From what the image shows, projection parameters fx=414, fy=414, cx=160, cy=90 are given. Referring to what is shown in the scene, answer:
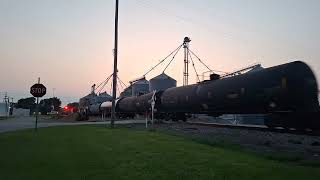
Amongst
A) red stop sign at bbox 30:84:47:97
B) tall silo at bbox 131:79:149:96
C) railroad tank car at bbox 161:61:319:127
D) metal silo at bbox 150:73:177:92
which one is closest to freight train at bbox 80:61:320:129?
railroad tank car at bbox 161:61:319:127

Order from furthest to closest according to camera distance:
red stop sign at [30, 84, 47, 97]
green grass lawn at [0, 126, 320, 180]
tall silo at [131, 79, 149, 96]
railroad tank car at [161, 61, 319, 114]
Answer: tall silo at [131, 79, 149, 96] < red stop sign at [30, 84, 47, 97] < railroad tank car at [161, 61, 319, 114] < green grass lawn at [0, 126, 320, 180]

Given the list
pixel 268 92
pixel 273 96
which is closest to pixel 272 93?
pixel 273 96

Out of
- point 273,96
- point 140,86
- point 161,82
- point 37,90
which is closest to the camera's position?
point 273,96

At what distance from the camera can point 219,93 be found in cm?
2859

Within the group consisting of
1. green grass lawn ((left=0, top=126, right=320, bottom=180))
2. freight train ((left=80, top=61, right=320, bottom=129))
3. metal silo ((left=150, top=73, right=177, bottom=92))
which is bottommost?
green grass lawn ((left=0, top=126, right=320, bottom=180))

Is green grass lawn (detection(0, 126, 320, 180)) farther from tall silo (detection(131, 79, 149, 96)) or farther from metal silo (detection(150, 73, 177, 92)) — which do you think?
tall silo (detection(131, 79, 149, 96))

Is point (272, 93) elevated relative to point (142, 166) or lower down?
elevated

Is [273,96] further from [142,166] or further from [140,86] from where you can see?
[140,86]

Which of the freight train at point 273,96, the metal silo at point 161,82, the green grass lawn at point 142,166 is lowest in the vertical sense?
the green grass lawn at point 142,166

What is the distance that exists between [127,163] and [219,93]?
19.6 m

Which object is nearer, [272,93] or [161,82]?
[272,93]

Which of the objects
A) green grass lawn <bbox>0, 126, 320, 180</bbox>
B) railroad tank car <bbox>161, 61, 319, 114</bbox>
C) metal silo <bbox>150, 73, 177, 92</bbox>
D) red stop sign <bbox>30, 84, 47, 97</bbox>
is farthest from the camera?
metal silo <bbox>150, 73, 177, 92</bbox>

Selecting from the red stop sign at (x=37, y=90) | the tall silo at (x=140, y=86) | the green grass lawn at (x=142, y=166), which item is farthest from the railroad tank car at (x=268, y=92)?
the tall silo at (x=140, y=86)

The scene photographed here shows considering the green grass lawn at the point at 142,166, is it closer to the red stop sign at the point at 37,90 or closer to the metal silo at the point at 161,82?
the red stop sign at the point at 37,90
